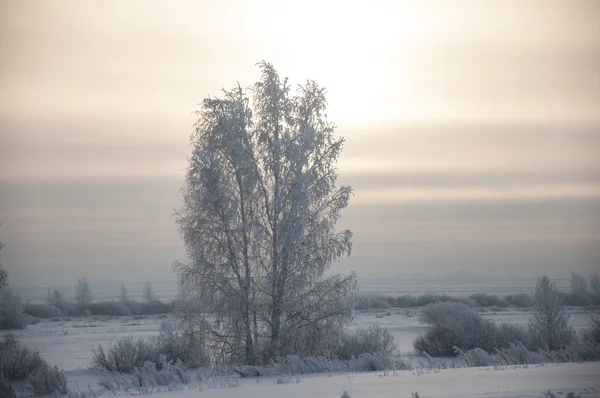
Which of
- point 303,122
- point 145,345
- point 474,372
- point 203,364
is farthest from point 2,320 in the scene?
point 474,372

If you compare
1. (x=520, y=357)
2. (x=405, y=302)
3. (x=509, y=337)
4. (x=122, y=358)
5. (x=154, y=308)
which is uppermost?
(x=154, y=308)

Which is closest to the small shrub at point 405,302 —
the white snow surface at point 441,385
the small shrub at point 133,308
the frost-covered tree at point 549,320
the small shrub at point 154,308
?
the small shrub at point 154,308

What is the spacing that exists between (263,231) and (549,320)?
1680 centimetres

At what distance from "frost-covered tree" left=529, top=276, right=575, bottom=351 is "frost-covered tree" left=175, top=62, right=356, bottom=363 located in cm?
1391

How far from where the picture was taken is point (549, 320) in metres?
34.7

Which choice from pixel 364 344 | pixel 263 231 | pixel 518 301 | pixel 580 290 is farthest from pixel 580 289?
pixel 263 231

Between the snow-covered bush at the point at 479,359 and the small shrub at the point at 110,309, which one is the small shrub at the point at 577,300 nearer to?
the small shrub at the point at 110,309

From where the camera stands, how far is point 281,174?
85.9 ft

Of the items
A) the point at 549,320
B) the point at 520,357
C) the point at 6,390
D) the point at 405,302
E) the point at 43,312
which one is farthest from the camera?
the point at 405,302

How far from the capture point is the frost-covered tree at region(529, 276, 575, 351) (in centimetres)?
3434

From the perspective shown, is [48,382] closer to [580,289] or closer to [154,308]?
[154,308]

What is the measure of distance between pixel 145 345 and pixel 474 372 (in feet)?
51.1

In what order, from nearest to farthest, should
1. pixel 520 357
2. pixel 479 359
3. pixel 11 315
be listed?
pixel 479 359, pixel 520 357, pixel 11 315

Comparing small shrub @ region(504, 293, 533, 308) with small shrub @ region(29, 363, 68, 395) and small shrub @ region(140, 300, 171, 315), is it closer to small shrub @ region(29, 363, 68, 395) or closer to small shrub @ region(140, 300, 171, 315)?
small shrub @ region(140, 300, 171, 315)
